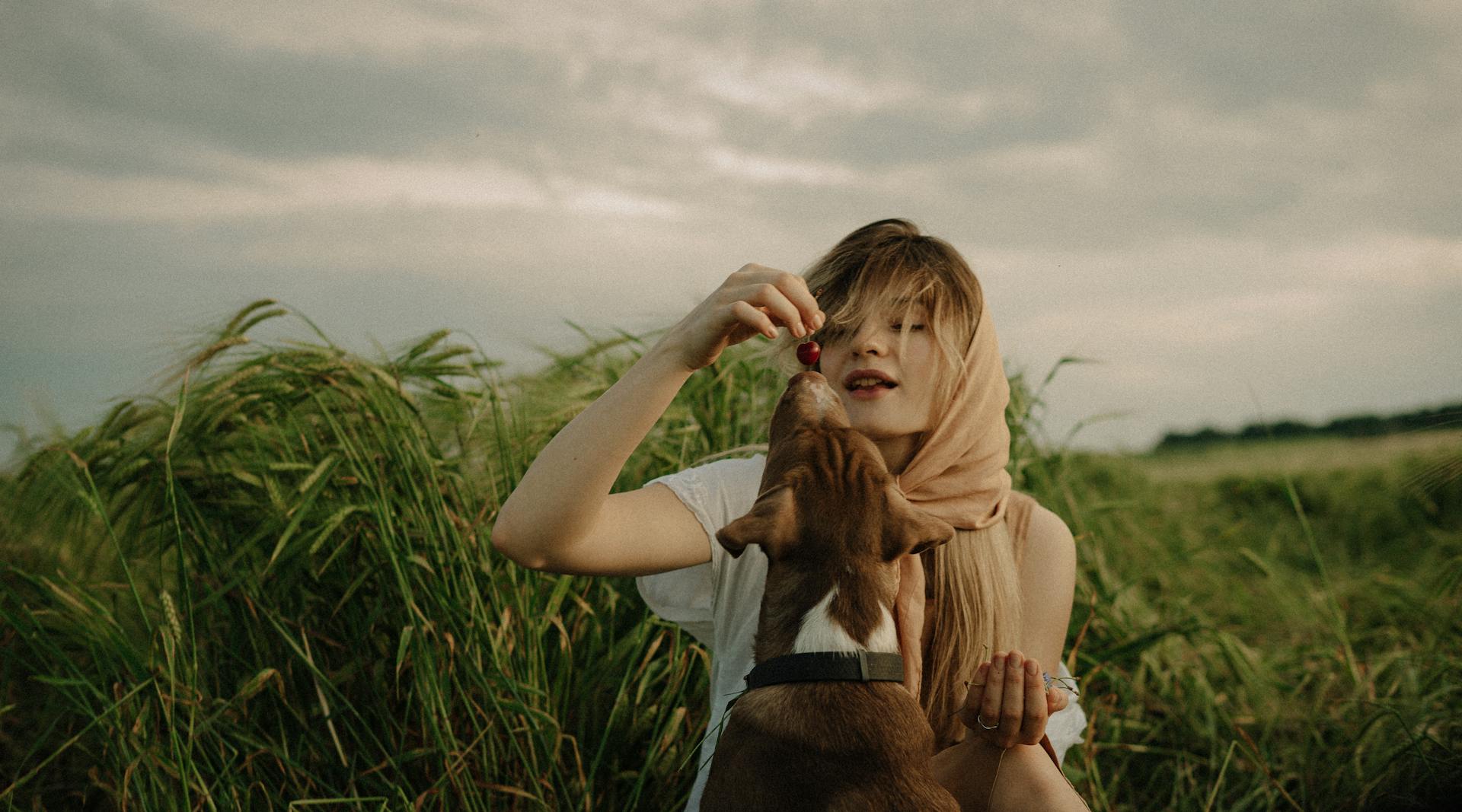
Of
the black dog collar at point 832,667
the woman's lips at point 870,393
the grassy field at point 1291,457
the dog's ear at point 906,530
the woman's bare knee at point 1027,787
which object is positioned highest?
the woman's lips at point 870,393

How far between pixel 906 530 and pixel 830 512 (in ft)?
0.63

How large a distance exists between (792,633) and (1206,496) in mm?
8080

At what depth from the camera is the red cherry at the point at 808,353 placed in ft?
9.71

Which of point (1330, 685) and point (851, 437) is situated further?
point (1330, 685)

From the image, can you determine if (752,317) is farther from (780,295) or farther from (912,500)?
(912,500)

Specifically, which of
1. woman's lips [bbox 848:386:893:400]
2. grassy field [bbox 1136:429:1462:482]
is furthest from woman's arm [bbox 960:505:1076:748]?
grassy field [bbox 1136:429:1462:482]

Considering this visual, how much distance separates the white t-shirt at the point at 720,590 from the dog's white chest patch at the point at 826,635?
1.90 feet

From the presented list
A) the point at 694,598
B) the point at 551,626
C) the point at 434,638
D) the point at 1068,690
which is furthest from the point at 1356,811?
the point at 434,638

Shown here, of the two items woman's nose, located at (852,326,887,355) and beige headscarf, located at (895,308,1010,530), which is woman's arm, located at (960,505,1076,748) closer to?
beige headscarf, located at (895,308,1010,530)

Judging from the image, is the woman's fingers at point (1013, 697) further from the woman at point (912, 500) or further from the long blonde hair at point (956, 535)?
the long blonde hair at point (956, 535)

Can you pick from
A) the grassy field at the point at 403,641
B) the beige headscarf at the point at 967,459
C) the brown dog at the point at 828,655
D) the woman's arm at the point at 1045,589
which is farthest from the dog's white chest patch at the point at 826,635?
the grassy field at the point at 403,641

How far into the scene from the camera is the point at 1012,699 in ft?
8.30

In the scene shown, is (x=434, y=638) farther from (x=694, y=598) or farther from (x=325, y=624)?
(x=694, y=598)

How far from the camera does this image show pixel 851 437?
2686mm
